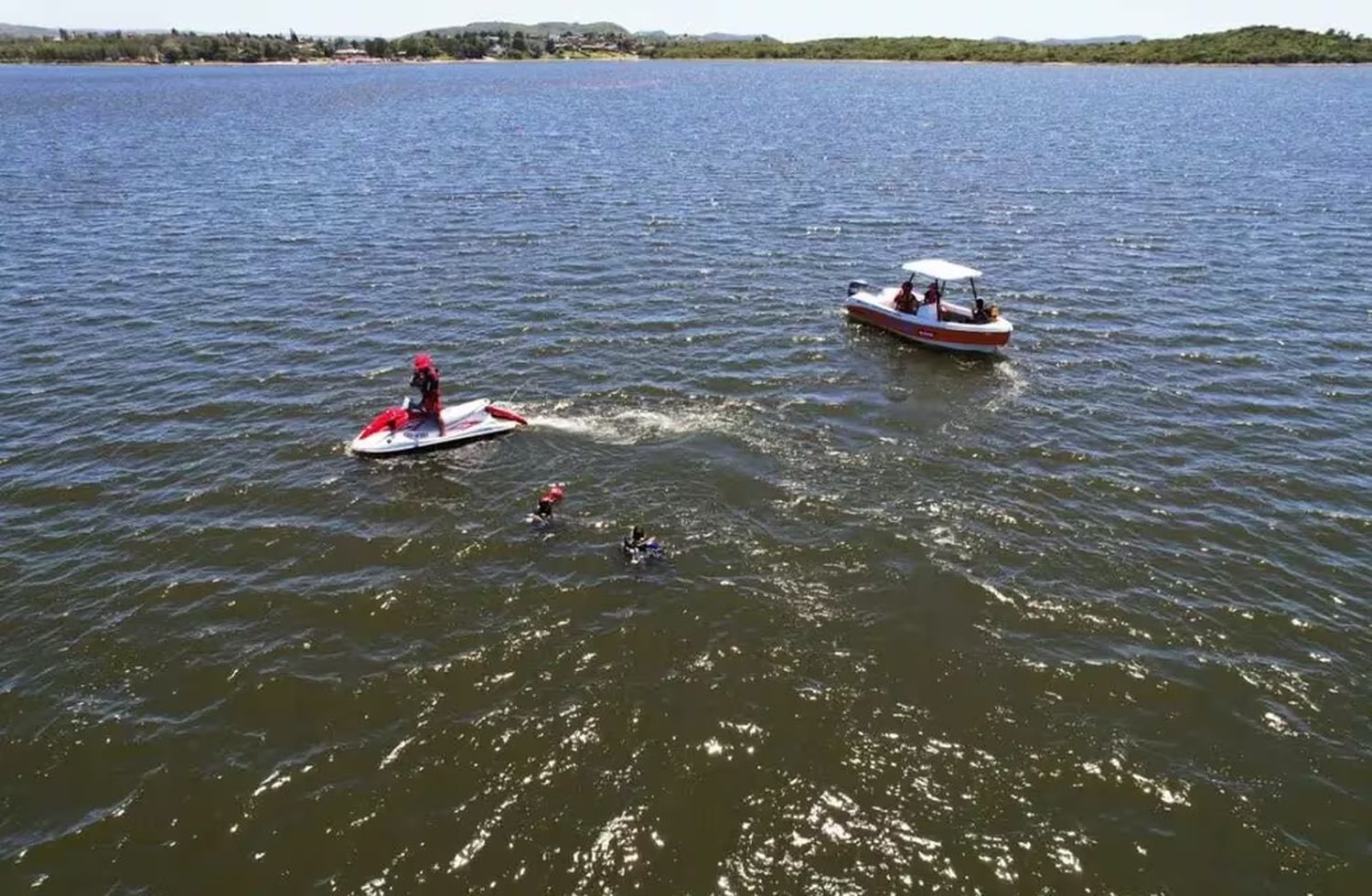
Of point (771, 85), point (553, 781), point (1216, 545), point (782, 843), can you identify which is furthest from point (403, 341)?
point (771, 85)

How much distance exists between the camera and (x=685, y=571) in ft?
71.3

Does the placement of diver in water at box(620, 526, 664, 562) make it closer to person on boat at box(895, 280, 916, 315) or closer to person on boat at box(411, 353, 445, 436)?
person on boat at box(411, 353, 445, 436)

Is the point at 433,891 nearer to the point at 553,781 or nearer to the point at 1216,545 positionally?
the point at 553,781

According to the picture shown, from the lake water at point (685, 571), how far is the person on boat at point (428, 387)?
Result: 5.96 ft

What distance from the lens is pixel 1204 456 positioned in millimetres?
26719

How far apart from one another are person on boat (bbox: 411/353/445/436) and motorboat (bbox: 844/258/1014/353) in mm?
19661

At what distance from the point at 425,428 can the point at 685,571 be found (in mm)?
11157

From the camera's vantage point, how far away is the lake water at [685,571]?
1498 centimetres

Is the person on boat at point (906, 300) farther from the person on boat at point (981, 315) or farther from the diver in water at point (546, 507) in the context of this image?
the diver in water at point (546, 507)

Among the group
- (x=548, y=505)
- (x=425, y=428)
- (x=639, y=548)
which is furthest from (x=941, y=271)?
(x=425, y=428)

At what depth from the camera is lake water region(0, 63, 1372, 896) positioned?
15.0 metres

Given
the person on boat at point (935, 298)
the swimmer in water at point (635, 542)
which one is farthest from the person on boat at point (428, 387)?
the person on boat at point (935, 298)

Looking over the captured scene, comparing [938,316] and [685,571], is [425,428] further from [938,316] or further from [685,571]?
[938,316]

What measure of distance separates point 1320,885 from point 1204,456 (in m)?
15.8
